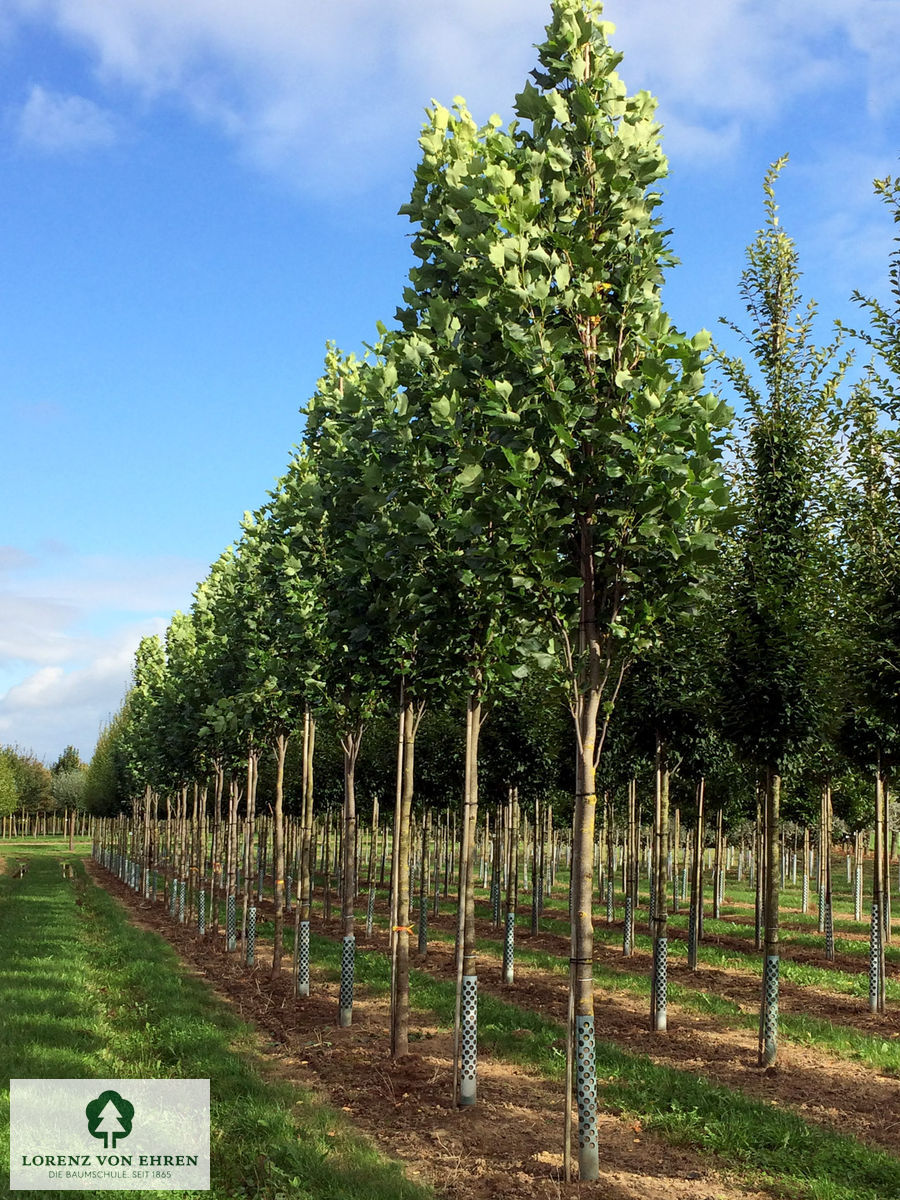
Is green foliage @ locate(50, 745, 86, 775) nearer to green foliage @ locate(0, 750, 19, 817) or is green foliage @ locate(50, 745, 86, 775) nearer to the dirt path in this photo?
green foliage @ locate(0, 750, 19, 817)

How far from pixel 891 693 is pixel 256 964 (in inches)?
620

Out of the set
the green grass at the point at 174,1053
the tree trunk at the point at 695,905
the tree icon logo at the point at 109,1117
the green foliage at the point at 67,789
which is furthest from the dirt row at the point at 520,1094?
the green foliage at the point at 67,789

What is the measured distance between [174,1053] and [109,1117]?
3.26 m

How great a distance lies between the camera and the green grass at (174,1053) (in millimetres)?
8195

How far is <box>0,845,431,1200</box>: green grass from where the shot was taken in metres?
8.20

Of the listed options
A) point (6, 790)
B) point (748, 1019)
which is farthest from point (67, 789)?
point (748, 1019)

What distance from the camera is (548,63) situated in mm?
9258

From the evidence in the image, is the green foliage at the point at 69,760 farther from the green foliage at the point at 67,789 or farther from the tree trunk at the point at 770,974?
the tree trunk at the point at 770,974

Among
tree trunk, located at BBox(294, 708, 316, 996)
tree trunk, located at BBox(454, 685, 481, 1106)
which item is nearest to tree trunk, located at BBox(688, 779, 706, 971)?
tree trunk, located at BBox(294, 708, 316, 996)

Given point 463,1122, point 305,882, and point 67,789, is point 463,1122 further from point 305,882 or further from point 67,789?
point 67,789

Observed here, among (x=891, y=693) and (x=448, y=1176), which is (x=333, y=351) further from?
(x=448, y=1176)

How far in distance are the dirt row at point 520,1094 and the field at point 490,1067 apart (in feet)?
0.12

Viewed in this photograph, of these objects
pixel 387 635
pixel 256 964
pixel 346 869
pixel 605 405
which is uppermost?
pixel 605 405

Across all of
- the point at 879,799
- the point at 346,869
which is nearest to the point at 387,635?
the point at 346,869
